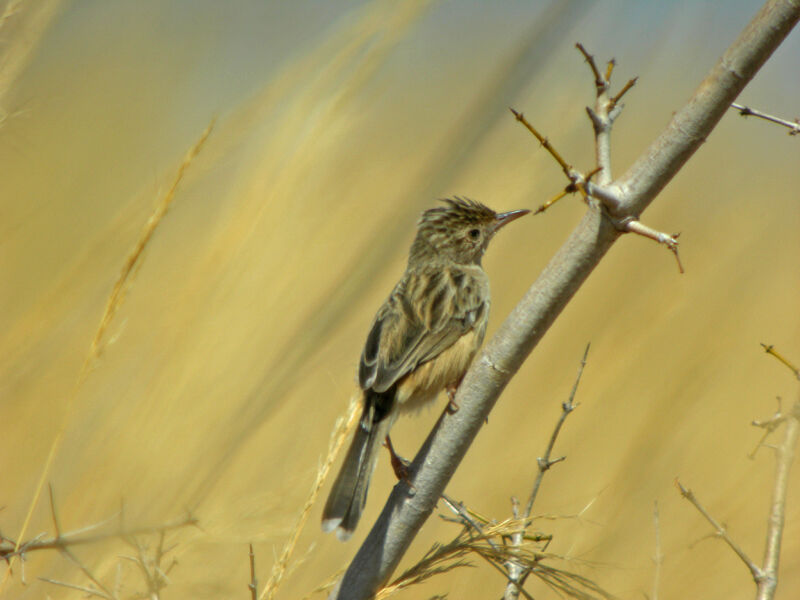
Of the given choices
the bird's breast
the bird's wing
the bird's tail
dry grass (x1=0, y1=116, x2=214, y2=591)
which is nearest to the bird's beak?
the bird's wing

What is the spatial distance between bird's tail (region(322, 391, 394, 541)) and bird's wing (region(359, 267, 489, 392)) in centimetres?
13

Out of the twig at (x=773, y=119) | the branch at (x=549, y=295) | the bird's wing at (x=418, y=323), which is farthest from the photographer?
the bird's wing at (x=418, y=323)

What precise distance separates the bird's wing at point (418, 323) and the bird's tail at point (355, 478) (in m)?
0.13

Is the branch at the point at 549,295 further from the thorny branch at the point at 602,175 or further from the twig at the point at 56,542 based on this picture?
the twig at the point at 56,542

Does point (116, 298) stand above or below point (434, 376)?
below

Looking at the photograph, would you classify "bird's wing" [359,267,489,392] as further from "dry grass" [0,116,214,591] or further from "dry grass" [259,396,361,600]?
"dry grass" [0,116,214,591]

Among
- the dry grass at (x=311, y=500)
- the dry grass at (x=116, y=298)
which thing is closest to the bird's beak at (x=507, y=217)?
the dry grass at (x=311, y=500)

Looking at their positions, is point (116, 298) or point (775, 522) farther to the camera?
point (116, 298)

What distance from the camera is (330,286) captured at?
10.8 feet

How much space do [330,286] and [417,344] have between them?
1.67ft

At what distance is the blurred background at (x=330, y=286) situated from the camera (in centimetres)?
279

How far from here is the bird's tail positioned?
7.94ft

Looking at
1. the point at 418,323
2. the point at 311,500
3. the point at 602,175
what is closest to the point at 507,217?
the point at 418,323

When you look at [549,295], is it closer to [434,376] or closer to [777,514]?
[777,514]
